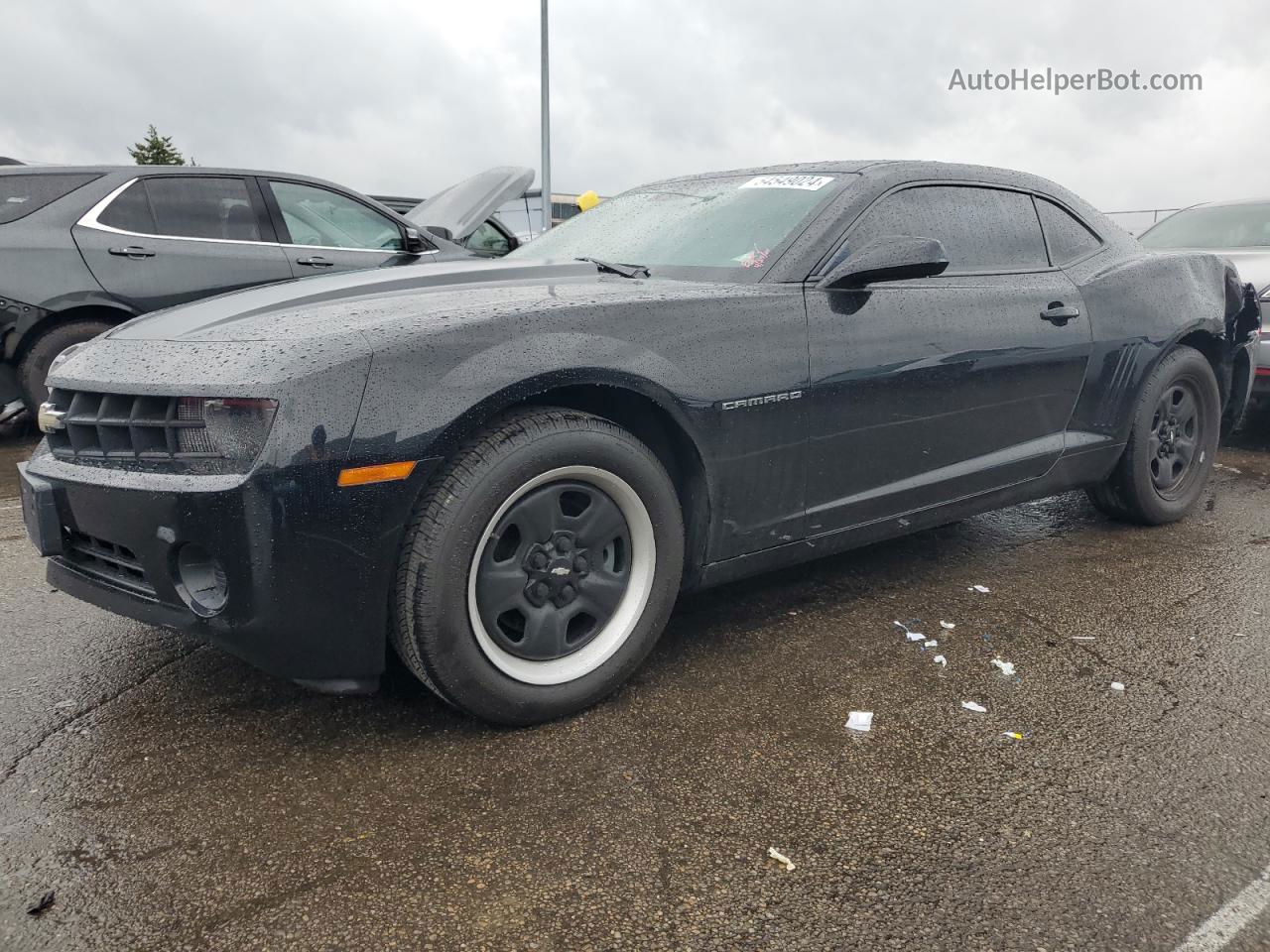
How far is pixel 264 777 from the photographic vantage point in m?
2.12

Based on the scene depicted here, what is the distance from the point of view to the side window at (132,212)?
5498mm

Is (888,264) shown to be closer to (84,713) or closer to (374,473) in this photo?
(374,473)

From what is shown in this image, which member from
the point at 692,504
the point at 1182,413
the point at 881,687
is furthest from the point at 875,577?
the point at 1182,413

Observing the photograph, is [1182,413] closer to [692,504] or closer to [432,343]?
[692,504]

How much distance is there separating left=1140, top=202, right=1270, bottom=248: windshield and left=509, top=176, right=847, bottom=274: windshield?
4.79 m

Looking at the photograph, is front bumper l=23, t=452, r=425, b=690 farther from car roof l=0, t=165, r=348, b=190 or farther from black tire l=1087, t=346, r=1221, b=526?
car roof l=0, t=165, r=348, b=190

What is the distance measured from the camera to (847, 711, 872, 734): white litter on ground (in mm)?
2371

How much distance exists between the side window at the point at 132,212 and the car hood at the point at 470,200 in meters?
1.51

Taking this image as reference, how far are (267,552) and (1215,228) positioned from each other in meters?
7.13

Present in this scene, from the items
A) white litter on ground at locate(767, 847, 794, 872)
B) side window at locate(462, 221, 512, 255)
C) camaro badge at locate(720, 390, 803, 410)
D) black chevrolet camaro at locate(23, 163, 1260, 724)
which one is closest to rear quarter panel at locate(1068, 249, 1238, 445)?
black chevrolet camaro at locate(23, 163, 1260, 724)

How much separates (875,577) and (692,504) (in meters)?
1.21

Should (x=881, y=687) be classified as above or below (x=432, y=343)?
below

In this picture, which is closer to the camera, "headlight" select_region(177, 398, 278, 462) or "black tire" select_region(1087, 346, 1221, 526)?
"headlight" select_region(177, 398, 278, 462)

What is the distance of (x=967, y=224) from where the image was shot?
11.1ft
